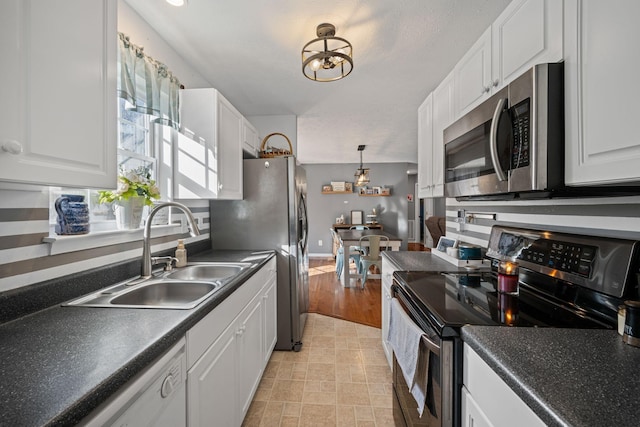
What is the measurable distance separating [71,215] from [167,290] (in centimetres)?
58

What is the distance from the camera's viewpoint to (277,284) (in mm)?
2545

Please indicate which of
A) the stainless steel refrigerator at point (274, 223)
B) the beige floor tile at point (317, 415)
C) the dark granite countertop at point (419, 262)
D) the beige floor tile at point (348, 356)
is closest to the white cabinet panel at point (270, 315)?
the stainless steel refrigerator at point (274, 223)

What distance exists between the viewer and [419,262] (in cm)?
191

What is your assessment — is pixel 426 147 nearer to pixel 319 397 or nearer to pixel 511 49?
pixel 511 49

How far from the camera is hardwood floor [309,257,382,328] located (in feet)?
10.7

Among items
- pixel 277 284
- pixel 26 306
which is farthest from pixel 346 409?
pixel 26 306

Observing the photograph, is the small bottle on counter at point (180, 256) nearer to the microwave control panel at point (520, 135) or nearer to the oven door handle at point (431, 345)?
the oven door handle at point (431, 345)

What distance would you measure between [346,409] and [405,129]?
3664 millimetres

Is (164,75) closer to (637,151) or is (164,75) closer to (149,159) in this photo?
(149,159)

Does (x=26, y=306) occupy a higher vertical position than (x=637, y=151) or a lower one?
lower

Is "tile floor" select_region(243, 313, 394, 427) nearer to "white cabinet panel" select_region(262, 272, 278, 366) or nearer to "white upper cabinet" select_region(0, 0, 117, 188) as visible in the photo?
"white cabinet panel" select_region(262, 272, 278, 366)

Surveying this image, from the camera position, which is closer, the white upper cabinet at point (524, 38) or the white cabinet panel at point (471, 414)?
the white cabinet panel at point (471, 414)

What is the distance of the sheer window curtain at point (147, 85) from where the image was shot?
1471mm

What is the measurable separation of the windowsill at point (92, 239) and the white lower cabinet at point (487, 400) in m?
1.59
